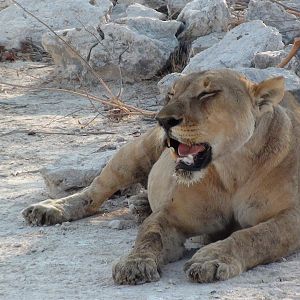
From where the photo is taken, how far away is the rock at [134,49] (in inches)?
420

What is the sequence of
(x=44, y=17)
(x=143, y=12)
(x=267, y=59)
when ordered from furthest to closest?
(x=44, y=17), (x=143, y=12), (x=267, y=59)

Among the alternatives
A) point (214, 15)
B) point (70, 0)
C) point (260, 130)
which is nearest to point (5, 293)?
point (260, 130)

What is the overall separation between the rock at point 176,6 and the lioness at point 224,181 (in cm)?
686

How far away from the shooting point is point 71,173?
719 cm

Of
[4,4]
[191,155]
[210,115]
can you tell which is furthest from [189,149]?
[4,4]

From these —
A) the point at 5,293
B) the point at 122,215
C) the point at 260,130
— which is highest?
the point at 260,130

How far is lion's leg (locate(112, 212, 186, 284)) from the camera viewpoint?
196 inches

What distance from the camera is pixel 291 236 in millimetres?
5336

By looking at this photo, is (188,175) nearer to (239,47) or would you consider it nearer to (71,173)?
(71,173)

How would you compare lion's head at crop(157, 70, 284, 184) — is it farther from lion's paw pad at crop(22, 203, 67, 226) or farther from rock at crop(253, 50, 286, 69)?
rock at crop(253, 50, 286, 69)

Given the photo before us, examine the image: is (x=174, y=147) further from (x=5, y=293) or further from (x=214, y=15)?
(x=214, y=15)

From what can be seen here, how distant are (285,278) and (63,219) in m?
1.99

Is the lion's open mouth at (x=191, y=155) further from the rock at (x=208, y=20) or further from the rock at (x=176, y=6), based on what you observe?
the rock at (x=176, y=6)

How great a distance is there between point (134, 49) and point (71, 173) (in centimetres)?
373
